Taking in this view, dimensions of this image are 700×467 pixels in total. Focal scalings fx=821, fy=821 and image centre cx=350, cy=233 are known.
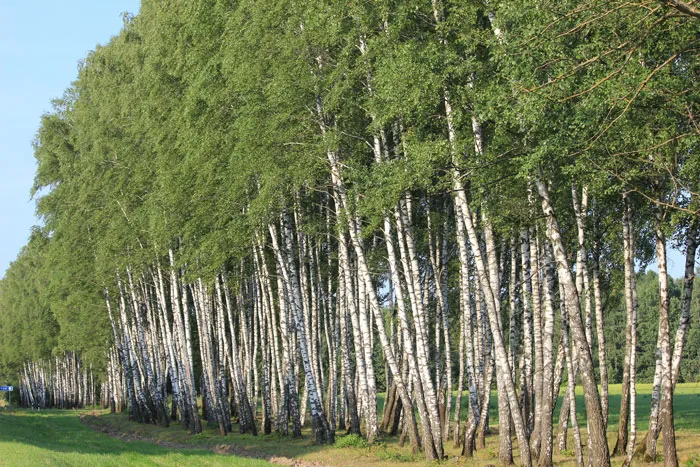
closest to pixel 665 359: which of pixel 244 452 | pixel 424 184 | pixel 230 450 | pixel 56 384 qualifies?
pixel 424 184

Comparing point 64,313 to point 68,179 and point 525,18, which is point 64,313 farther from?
point 525,18

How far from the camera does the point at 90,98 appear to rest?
43.3 metres

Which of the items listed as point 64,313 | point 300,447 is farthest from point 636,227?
point 64,313

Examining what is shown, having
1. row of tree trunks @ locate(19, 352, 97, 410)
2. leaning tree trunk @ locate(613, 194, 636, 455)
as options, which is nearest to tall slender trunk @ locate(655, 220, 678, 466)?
leaning tree trunk @ locate(613, 194, 636, 455)

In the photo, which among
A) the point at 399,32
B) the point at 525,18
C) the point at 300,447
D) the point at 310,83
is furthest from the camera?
the point at 300,447

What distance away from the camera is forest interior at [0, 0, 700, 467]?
13.2 meters

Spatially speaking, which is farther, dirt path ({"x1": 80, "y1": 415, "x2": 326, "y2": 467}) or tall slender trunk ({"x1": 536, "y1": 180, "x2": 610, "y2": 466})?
dirt path ({"x1": 80, "y1": 415, "x2": 326, "y2": 467})

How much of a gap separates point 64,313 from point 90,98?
14.0 meters

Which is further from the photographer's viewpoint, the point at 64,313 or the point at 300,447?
the point at 64,313

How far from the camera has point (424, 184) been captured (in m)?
16.7

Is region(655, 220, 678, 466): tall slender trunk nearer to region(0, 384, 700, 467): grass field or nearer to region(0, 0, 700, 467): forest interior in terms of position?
region(0, 0, 700, 467): forest interior

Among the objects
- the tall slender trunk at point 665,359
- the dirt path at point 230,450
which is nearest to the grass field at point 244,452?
the dirt path at point 230,450

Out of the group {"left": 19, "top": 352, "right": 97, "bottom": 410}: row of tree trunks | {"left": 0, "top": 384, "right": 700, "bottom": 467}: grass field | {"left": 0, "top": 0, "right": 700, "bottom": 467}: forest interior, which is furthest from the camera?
{"left": 19, "top": 352, "right": 97, "bottom": 410}: row of tree trunks

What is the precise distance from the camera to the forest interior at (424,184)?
13.2 metres
